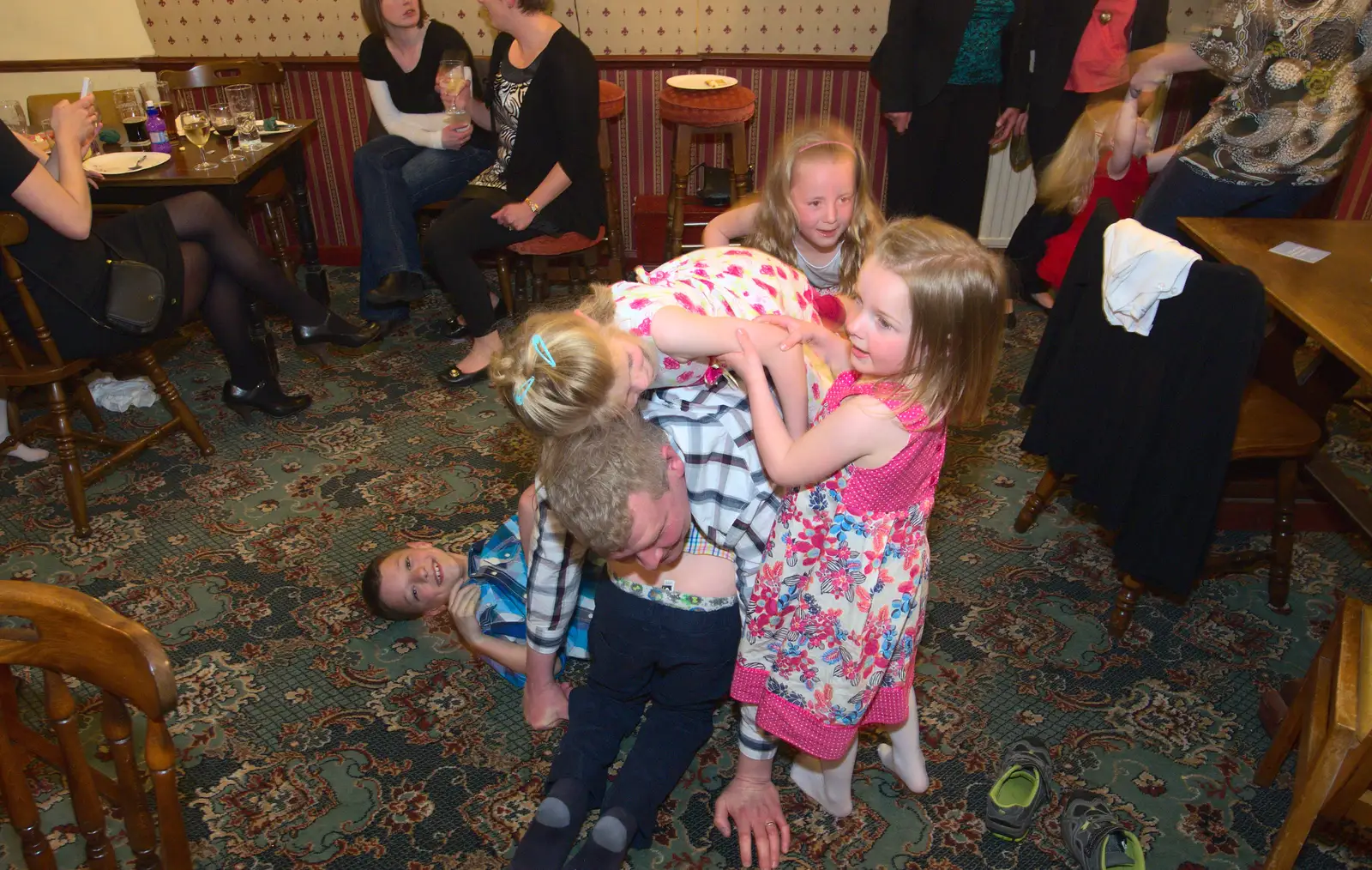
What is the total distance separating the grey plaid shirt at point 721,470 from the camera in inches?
66.6

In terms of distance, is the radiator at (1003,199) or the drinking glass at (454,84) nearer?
the drinking glass at (454,84)

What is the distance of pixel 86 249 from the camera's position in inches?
104

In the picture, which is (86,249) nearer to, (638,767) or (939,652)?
(638,767)

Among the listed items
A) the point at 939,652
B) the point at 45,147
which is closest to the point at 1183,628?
the point at 939,652

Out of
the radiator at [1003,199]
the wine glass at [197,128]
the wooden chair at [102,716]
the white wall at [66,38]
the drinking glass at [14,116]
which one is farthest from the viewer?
the radiator at [1003,199]

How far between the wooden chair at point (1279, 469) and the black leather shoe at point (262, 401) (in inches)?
98.6

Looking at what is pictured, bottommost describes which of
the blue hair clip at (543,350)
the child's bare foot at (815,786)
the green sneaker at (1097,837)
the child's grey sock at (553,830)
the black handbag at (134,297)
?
the child's bare foot at (815,786)

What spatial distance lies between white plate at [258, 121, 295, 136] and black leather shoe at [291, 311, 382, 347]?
754 mm

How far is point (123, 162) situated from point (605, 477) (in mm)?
2614

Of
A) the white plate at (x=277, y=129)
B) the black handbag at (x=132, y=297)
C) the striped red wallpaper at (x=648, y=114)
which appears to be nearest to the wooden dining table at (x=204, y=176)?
the white plate at (x=277, y=129)

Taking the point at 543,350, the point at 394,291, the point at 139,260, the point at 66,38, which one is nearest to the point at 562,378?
the point at 543,350

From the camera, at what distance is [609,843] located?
1.71 meters

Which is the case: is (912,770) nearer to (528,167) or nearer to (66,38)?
(528,167)

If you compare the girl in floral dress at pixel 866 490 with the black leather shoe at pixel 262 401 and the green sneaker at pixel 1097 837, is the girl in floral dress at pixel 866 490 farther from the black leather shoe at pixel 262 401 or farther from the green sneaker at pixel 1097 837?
the black leather shoe at pixel 262 401
